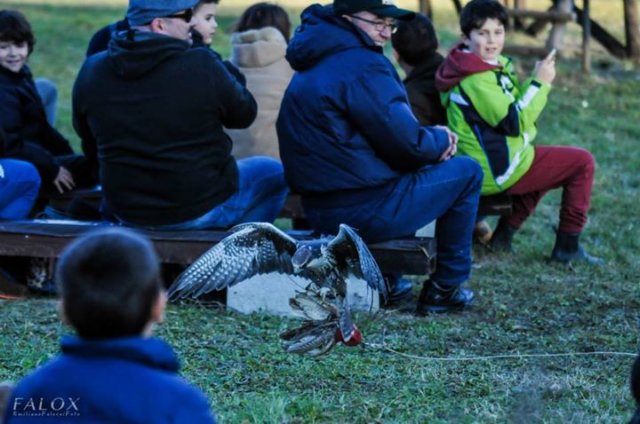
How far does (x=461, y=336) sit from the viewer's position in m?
5.61

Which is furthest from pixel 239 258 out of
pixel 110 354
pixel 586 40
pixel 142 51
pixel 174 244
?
pixel 586 40

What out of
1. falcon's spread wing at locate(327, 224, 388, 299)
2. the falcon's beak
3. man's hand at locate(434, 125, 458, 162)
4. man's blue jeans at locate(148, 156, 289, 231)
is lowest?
man's blue jeans at locate(148, 156, 289, 231)

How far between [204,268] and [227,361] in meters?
0.40

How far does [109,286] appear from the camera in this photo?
8.23 ft

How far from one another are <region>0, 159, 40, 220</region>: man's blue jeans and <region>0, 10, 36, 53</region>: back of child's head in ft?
2.87

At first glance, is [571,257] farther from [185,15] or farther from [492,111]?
[185,15]

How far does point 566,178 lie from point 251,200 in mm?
1908

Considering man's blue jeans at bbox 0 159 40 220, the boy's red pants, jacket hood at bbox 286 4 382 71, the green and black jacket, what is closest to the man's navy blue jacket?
jacket hood at bbox 286 4 382 71

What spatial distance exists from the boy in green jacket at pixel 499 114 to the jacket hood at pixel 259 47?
3.68 ft

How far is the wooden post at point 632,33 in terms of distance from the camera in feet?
46.6

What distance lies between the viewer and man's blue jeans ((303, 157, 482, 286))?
19.1 feet

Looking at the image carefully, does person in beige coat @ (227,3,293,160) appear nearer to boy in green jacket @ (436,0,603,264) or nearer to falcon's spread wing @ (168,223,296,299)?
boy in green jacket @ (436,0,603,264)

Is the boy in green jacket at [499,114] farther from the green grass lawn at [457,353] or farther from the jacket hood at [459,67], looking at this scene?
the green grass lawn at [457,353]

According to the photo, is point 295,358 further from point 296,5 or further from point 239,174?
point 296,5
